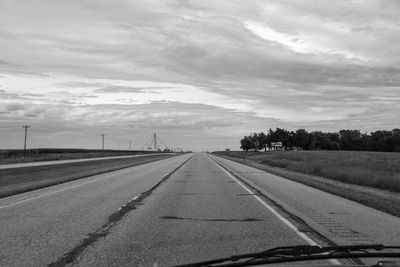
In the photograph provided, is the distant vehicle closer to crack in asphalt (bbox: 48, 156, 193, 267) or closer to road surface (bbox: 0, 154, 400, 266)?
road surface (bbox: 0, 154, 400, 266)

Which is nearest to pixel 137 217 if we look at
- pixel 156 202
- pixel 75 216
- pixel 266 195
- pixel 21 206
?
pixel 75 216

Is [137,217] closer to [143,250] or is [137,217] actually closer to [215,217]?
A: [215,217]

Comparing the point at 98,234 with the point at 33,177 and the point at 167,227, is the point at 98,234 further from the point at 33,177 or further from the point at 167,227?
the point at 33,177

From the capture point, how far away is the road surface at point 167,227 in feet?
25.8

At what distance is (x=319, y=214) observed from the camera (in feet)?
42.9

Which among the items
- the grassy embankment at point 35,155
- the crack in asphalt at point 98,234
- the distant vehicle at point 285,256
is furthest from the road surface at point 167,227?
the grassy embankment at point 35,155

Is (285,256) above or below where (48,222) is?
above

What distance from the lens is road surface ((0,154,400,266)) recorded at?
788 cm

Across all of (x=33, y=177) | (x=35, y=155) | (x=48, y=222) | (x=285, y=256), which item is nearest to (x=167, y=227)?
(x=48, y=222)

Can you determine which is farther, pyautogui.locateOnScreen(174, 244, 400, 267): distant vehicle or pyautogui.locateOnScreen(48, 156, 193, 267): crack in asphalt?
pyautogui.locateOnScreen(48, 156, 193, 267): crack in asphalt

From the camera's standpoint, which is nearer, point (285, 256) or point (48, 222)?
point (285, 256)

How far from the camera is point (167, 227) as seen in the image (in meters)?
10.6

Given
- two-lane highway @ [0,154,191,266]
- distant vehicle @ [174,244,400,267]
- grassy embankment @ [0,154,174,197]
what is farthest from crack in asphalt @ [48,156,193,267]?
grassy embankment @ [0,154,174,197]

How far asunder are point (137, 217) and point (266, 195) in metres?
7.15
